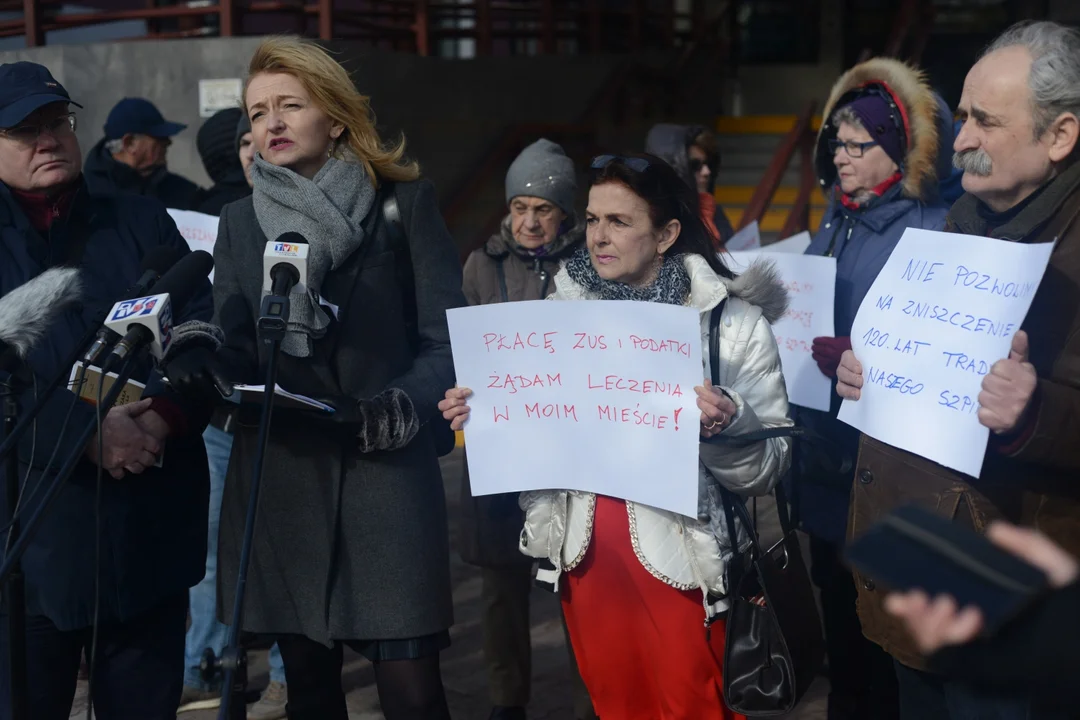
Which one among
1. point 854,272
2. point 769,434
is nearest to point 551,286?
point 854,272

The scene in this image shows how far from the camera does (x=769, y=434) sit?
9.92 feet

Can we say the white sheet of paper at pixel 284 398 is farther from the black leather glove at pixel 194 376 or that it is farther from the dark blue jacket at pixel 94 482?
the dark blue jacket at pixel 94 482

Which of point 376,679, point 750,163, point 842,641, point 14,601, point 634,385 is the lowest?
point 842,641

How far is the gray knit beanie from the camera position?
4750 millimetres

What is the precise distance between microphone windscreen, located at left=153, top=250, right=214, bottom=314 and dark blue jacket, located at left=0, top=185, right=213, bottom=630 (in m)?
0.23

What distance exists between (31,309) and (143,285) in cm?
28

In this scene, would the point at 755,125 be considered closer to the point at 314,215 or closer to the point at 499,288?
the point at 499,288

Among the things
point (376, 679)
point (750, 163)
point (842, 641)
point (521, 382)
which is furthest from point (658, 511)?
point (750, 163)

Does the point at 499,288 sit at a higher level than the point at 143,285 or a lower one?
lower

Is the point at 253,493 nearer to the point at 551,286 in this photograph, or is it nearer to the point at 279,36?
the point at 279,36

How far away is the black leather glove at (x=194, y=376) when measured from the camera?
108 inches

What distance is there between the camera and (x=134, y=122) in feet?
20.7

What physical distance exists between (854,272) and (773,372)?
1.10 m

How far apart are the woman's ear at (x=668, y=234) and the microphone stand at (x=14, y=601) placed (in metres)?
1.63
